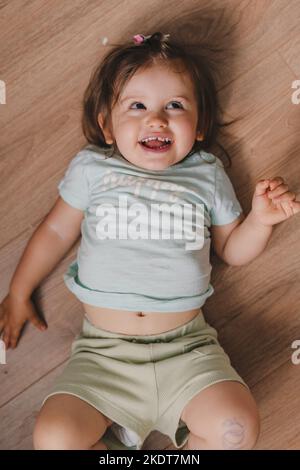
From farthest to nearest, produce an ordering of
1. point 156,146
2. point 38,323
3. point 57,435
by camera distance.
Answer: point 38,323 < point 156,146 < point 57,435

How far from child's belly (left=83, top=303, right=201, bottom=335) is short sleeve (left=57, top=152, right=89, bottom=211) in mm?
206

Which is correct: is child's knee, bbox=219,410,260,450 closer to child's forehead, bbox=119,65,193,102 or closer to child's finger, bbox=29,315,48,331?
child's finger, bbox=29,315,48,331

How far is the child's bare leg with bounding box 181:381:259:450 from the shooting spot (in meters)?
0.86

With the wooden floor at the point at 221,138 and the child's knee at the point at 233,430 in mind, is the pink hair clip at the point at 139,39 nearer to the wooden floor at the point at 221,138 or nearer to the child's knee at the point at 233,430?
the wooden floor at the point at 221,138

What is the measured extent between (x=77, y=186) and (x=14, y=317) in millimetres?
289

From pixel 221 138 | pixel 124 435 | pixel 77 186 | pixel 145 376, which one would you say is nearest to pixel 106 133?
pixel 77 186

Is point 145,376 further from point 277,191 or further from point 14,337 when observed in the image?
point 277,191

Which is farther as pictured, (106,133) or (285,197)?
(106,133)

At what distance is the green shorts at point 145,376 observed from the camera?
2.94ft

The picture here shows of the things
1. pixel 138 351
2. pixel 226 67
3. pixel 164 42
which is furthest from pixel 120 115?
pixel 138 351

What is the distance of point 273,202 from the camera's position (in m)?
0.91

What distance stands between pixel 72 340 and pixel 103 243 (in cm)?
23

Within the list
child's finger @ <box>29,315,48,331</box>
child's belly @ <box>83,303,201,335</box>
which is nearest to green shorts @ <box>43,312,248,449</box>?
child's belly @ <box>83,303,201,335</box>
